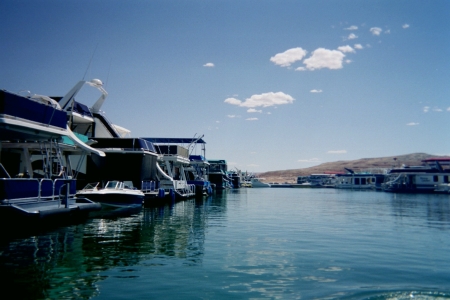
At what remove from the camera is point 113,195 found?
3058 centimetres

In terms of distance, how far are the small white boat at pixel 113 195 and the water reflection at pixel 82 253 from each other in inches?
269

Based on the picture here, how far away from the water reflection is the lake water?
32 millimetres

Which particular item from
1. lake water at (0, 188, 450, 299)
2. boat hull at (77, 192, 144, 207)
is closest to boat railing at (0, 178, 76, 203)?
lake water at (0, 188, 450, 299)

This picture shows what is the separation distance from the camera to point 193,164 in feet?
240

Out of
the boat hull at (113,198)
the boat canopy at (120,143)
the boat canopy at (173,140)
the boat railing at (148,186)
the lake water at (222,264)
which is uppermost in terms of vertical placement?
the boat canopy at (173,140)

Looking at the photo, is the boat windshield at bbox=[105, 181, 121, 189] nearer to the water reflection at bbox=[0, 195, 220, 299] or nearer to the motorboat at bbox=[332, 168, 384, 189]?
the water reflection at bbox=[0, 195, 220, 299]

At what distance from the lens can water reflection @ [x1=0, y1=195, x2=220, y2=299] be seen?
10211 mm

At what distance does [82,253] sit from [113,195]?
16355 mm

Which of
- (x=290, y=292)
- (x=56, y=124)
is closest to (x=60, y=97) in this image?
(x=56, y=124)

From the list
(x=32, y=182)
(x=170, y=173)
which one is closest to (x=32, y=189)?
(x=32, y=182)

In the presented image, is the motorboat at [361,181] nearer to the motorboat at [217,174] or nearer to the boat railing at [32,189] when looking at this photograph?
the motorboat at [217,174]

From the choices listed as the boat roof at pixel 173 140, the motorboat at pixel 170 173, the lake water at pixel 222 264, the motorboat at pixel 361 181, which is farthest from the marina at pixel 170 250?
the motorboat at pixel 361 181

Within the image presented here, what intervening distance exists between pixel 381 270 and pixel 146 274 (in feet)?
26.3

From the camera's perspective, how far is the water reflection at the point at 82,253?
10.2 meters
